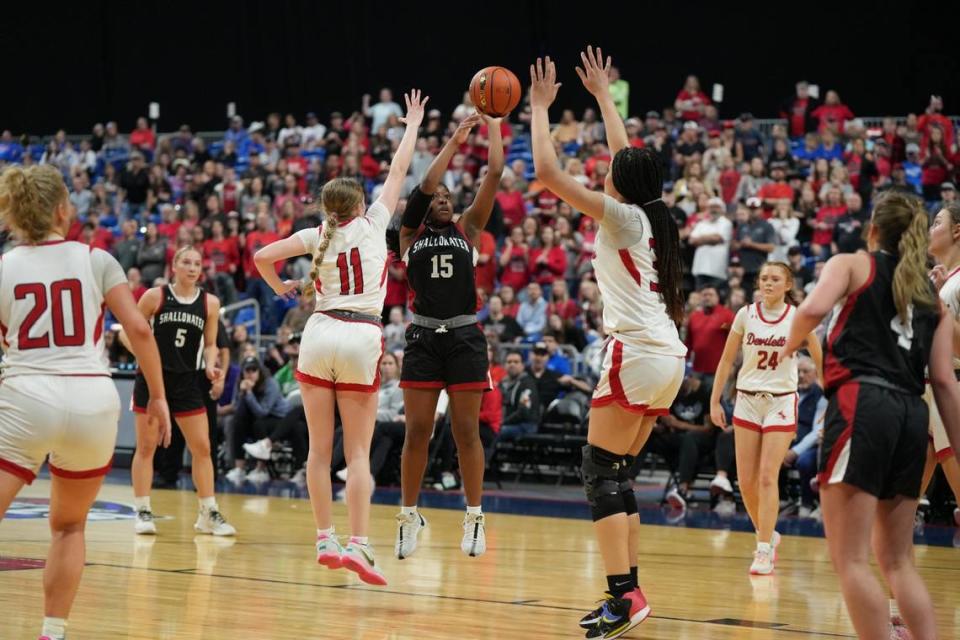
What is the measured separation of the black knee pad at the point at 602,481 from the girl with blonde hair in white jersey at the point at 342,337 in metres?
1.42

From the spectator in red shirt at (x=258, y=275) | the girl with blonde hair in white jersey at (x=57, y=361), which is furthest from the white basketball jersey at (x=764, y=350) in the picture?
the spectator in red shirt at (x=258, y=275)

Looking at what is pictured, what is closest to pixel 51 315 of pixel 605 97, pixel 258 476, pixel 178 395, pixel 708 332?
pixel 605 97

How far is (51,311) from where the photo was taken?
444cm

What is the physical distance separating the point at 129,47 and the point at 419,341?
2340 centimetres

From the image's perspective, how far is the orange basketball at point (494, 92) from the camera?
6930mm

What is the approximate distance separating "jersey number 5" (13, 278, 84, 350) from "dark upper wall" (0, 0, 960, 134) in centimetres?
1782

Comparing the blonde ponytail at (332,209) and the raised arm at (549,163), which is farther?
the blonde ponytail at (332,209)

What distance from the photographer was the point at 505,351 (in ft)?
50.3

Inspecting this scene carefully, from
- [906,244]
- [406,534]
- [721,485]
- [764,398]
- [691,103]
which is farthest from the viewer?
[691,103]

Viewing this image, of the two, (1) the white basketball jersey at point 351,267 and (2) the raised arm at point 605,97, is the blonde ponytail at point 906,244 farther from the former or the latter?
(1) the white basketball jersey at point 351,267

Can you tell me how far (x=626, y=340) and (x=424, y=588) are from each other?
7.28 ft

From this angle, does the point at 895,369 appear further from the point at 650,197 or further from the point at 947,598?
the point at 947,598

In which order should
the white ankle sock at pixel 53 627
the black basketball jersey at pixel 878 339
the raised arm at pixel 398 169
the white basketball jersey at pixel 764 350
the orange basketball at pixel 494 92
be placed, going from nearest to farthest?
the black basketball jersey at pixel 878 339 → the white ankle sock at pixel 53 627 → the raised arm at pixel 398 169 → the orange basketball at pixel 494 92 → the white basketball jersey at pixel 764 350

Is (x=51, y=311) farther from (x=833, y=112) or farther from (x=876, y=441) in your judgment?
(x=833, y=112)
